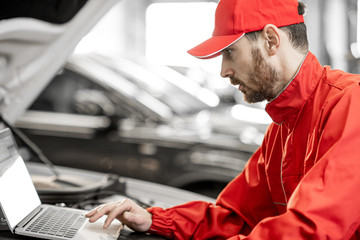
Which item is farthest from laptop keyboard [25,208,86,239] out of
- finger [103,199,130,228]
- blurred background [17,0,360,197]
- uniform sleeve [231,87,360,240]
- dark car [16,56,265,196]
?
dark car [16,56,265,196]

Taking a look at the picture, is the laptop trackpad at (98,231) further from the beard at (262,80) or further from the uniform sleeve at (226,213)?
the beard at (262,80)

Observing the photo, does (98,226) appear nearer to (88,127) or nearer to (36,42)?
(36,42)

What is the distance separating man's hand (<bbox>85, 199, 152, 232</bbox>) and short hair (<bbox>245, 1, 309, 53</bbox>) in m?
0.67

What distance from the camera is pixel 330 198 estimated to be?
1071 millimetres

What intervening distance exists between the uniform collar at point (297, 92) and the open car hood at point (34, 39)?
0.82 metres

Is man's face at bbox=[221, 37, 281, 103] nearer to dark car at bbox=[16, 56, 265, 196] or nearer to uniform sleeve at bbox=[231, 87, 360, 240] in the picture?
uniform sleeve at bbox=[231, 87, 360, 240]

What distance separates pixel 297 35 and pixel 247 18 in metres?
0.18

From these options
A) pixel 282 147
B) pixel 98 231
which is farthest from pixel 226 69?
pixel 98 231

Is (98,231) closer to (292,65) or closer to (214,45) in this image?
(214,45)

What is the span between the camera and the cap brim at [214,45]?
1289 millimetres

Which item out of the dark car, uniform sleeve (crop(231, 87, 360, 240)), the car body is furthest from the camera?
the dark car

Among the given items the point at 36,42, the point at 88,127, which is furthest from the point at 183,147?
the point at 36,42

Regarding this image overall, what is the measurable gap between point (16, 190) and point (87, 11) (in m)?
0.75

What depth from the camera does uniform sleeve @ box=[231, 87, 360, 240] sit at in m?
1.06
